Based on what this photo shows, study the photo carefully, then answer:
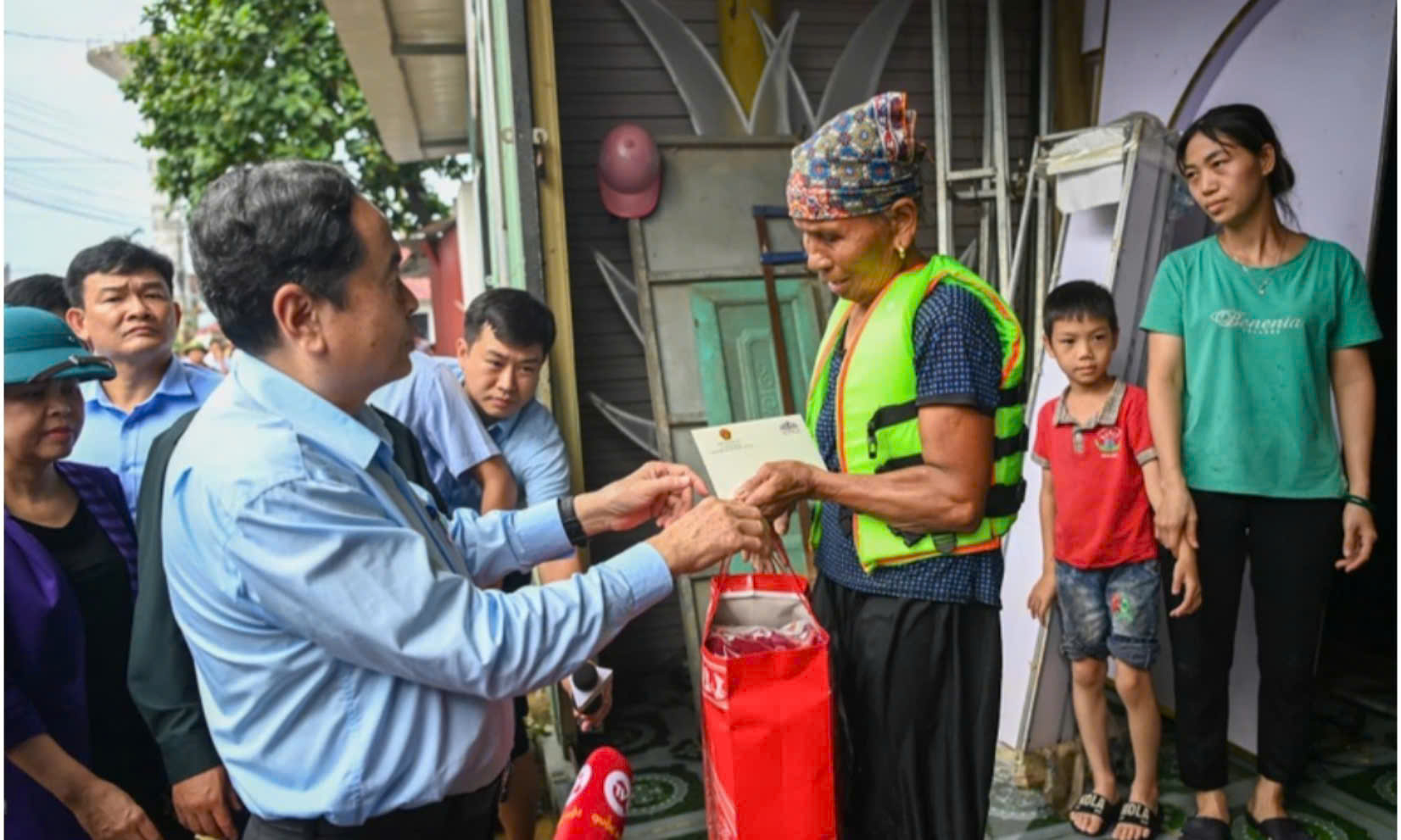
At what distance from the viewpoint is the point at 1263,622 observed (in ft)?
9.65

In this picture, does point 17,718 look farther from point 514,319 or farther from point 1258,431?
point 1258,431

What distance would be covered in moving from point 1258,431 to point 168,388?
302cm

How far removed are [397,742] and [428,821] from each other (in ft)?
0.55

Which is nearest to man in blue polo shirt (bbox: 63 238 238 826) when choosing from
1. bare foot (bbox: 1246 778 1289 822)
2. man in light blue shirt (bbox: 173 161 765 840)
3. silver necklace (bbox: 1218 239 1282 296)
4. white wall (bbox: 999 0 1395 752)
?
man in light blue shirt (bbox: 173 161 765 840)

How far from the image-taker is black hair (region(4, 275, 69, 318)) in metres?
3.04

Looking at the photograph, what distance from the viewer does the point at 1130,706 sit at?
3100 millimetres

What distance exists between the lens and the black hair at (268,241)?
1.35m

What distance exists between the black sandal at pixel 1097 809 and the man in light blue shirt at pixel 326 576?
7.55 feet

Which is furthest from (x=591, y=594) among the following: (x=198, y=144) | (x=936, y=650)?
(x=198, y=144)

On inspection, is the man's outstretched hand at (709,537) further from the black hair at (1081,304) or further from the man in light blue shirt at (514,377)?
the black hair at (1081,304)

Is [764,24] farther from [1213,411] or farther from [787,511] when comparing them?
[787,511]

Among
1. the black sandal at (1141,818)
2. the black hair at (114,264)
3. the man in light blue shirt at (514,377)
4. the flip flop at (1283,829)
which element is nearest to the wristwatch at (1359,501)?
the flip flop at (1283,829)

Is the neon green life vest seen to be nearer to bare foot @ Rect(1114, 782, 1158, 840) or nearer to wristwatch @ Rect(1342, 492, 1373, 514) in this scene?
wristwatch @ Rect(1342, 492, 1373, 514)

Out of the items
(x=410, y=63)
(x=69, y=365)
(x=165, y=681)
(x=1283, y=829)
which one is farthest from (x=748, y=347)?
(x=410, y=63)
